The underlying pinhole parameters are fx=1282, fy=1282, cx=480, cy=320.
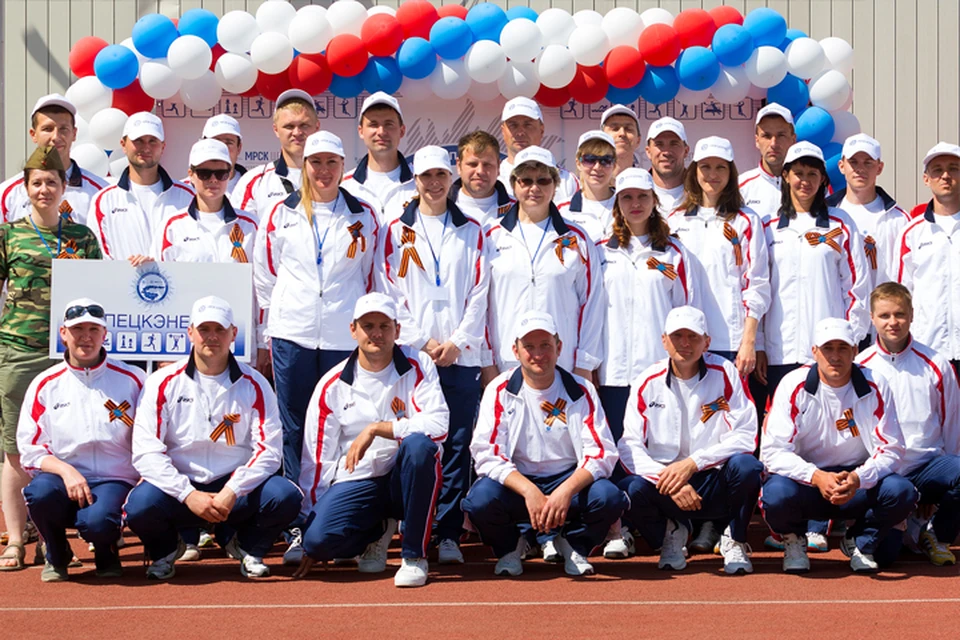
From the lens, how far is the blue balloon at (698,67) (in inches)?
414

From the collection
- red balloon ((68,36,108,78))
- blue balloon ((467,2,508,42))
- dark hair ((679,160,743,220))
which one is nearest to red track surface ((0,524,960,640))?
dark hair ((679,160,743,220))

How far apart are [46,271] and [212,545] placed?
1.79m

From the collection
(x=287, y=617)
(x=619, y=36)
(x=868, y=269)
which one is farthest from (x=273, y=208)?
(x=619, y=36)

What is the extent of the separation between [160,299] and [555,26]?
4824 mm

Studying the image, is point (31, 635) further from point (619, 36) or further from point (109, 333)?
point (619, 36)

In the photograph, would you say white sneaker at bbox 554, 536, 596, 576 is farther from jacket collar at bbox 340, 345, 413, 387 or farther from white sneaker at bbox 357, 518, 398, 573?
jacket collar at bbox 340, 345, 413, 387

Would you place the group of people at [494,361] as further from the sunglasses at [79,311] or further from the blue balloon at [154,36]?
the blue balloon at [154,36]

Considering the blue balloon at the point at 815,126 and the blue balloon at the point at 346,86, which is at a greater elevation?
the blue balloon at the point at 346,86

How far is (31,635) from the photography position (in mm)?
5215

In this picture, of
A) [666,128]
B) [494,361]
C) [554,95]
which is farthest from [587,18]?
[494,361]

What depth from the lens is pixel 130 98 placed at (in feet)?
34.5

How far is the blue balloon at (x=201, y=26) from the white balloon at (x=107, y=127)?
0.89 m

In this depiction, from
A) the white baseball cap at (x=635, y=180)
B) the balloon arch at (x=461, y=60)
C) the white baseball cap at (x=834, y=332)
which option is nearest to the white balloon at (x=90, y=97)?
the balloon arch at (x=461, y=60)

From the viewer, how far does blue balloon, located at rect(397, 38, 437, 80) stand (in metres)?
10.3
